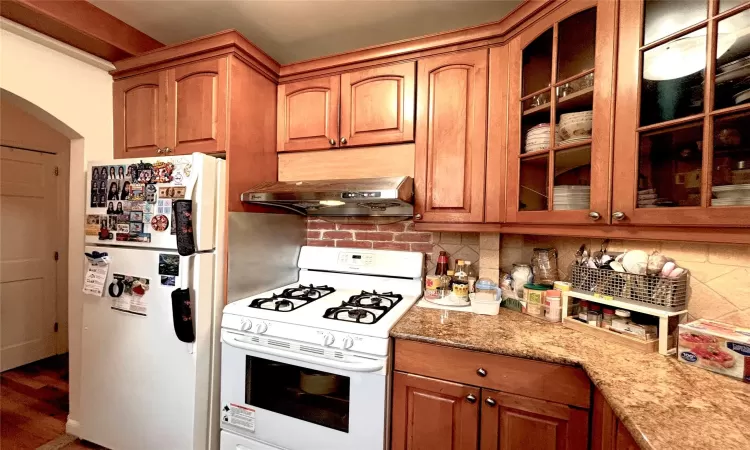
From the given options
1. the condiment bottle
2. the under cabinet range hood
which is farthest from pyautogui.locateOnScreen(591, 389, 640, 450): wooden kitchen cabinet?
the under cabinet range hood

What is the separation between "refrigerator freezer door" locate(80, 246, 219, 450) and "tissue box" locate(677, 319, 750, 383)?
1953 mm

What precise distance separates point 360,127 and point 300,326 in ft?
3.61

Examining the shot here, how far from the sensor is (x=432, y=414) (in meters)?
1.21

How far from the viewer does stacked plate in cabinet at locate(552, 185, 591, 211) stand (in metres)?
1.22

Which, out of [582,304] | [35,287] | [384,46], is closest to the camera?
[582,304]

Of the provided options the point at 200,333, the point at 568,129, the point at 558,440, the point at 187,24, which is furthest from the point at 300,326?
the point at 187,24

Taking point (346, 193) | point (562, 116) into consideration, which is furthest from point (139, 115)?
point (562, 116)

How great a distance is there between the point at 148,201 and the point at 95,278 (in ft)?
1.85

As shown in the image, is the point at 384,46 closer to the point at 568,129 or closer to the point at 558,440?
the point at 568,129

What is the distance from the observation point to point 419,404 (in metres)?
1.22

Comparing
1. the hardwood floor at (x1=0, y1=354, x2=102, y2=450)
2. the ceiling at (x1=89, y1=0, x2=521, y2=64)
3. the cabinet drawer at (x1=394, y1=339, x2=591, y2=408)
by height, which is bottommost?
the hardwood floor at (x1=0, y1=354, x2=102, y2=450)

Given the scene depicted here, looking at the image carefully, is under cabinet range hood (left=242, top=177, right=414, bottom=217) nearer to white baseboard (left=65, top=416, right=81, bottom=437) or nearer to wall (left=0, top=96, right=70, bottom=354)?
white baseboard (left=65, top=416, right=81, bottom=437)

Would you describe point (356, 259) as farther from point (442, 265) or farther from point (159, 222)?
point (159, 222)

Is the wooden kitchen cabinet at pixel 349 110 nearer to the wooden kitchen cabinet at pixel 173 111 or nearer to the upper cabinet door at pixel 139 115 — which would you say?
the wooden kitchen cabinet at pixel 173 111
